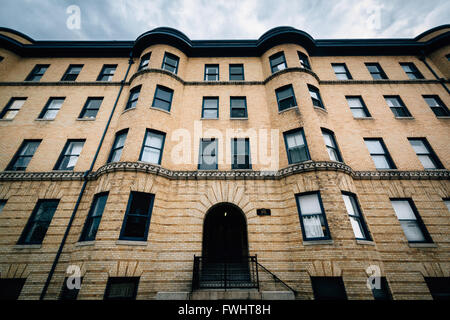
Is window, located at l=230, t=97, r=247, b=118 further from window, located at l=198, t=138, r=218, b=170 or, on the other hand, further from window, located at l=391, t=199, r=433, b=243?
window, located at l=391, t=199, r=433, b=243

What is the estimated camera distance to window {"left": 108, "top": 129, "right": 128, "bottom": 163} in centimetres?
1030

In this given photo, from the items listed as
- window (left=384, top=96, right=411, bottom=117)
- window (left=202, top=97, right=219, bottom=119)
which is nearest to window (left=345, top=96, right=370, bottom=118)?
window (left=384, top=96, right=411, bottom=117)

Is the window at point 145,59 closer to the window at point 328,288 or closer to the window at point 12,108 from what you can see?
the window at point 12,108

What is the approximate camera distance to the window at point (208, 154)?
10.7m

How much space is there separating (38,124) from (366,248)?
19288 millimetres

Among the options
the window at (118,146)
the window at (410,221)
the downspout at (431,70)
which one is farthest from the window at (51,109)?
the downspout at (431,70)

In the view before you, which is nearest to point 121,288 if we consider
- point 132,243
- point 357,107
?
point 132,243

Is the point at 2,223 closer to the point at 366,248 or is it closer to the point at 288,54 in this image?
the point at 366,248

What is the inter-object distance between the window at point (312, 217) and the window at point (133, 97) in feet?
37.2

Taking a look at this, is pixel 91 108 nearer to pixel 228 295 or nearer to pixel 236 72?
pixel 236 72

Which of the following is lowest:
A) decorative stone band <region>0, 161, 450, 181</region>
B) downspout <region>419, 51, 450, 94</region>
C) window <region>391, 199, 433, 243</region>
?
Result: window <region>391, 199, 433, 243</region>

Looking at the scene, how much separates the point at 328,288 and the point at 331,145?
7180 millimetres

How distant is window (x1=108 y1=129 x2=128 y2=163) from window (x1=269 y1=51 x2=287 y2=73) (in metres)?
11.2
